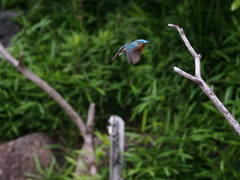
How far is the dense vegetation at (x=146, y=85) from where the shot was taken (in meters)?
3.50

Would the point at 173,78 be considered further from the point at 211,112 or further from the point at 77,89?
the point at 77,89

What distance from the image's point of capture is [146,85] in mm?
3961

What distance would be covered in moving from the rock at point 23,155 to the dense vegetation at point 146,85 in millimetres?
190

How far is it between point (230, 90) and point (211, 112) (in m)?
0.22

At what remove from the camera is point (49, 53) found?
450 centimetres

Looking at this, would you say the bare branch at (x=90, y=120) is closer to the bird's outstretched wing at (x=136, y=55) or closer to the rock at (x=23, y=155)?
the rock at (x=23, y=155)

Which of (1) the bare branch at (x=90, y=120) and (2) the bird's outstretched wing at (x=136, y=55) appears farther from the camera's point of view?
(1) the bare branch at (x=90, y=120)

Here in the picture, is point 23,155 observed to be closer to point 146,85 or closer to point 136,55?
point 146,85

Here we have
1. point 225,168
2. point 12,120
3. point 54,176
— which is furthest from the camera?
point 12,120

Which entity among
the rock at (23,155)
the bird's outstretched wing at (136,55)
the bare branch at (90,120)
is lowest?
the rock at (23,155)

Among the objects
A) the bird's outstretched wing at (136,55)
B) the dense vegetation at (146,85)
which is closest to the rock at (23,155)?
the dense vegetation at (146,85)

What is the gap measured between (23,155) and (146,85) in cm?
116

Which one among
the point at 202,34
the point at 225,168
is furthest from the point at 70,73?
the point at 225,168

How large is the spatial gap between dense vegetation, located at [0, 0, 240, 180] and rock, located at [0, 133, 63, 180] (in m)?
0.19
